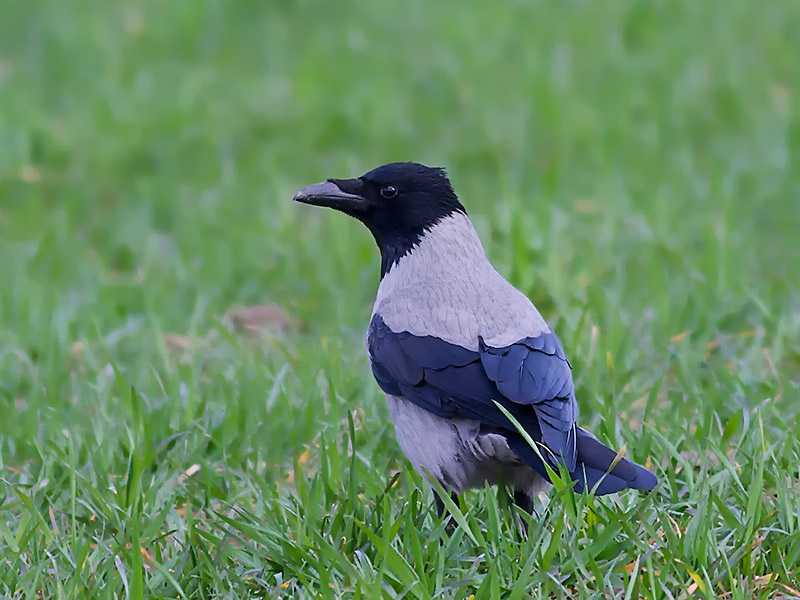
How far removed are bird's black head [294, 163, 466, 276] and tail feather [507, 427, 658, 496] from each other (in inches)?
33.6

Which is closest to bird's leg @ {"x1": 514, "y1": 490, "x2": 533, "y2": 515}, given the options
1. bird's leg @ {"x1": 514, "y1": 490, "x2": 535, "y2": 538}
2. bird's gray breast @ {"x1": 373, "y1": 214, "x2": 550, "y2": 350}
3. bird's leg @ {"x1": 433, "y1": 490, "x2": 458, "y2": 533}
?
bird's leg @ {"x1": 514, "y1": 490, "x2": 535, "y2": 538}

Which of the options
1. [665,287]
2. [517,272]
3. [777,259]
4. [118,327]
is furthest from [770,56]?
[118,327]

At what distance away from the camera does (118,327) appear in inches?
232

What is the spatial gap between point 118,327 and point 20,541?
8.06 feet

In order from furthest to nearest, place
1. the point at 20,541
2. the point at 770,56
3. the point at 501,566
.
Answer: the point at 770,56 < the point at 20,541 < the point at 501,566

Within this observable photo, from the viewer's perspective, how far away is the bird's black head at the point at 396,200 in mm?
3918

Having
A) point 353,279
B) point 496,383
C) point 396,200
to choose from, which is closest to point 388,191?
point 396,200

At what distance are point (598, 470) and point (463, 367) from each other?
1.49ft

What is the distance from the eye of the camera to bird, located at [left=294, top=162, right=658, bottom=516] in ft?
10.9

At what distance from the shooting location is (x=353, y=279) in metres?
6.19

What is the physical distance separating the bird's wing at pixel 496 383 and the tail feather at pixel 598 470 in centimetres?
4

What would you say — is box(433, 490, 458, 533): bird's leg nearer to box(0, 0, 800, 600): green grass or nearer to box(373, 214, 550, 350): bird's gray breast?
box(0, 0, 800, 600): green grass

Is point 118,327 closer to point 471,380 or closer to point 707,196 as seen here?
point 471,380

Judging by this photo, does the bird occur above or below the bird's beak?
below
